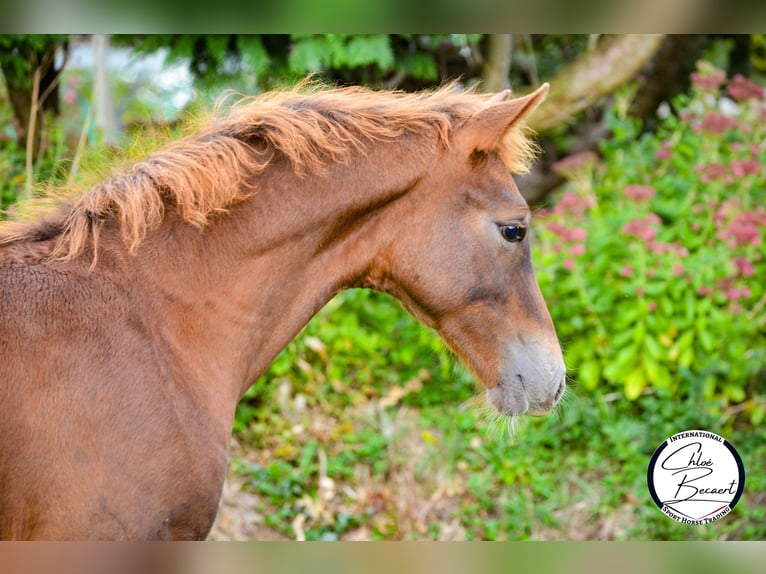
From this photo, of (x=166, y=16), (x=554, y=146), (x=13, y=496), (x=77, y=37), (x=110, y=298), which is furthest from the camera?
(x=554, y=146)

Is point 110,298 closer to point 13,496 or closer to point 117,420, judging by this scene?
point 117,420

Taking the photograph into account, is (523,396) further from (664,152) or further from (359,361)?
(664,152)

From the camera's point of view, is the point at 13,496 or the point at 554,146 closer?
the point at 13,496

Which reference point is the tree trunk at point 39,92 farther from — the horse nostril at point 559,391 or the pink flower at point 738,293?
the pink flower at point 738,293

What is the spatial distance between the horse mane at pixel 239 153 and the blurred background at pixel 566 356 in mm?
2162

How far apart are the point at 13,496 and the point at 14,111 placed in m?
4.78

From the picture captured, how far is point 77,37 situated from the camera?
6.05 metres

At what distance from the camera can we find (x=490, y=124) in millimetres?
2688

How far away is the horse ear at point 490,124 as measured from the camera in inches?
105

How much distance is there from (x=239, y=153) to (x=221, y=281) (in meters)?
0.45

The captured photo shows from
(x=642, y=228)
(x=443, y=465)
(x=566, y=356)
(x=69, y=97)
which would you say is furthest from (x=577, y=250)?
(x=69, y=97)

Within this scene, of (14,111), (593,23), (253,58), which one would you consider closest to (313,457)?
(253,58)

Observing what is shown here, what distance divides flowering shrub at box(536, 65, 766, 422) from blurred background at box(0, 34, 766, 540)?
→ 2 cm

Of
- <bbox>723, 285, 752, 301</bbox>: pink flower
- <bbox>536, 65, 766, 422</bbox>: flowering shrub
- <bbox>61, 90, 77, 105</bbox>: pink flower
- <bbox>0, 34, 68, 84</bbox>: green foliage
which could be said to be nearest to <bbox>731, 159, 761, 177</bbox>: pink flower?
<bbox>536, 65, 766, 422</bbox>: flowering shrub
